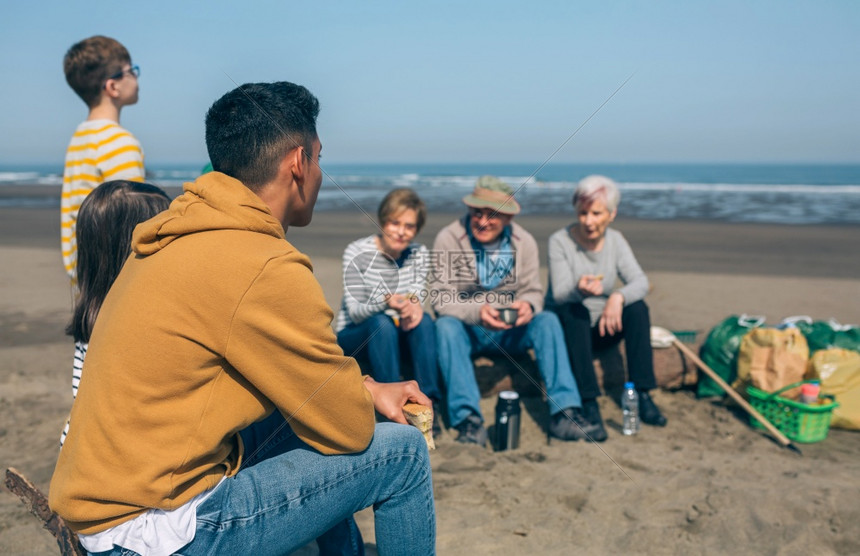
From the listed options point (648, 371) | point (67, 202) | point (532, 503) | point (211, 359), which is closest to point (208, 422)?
point (211, 359)

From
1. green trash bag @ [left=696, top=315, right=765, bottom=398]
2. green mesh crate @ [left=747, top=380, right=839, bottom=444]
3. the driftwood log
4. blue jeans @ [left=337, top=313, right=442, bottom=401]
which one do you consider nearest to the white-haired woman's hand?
green trash bag @ [left=696, top=315, right=765, bottom=398]

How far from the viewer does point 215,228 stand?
64.6 inches

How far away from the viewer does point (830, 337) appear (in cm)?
444

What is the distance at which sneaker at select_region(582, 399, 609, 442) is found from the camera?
3848mm

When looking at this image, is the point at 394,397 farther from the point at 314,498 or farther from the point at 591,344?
the point at 591,344

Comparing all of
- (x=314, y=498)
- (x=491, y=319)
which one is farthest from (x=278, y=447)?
(x=491, y=319)

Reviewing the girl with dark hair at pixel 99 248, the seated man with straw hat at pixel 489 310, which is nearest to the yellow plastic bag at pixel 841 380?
the seated man with straw hat at pixel 489 310

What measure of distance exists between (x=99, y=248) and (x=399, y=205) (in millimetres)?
2030

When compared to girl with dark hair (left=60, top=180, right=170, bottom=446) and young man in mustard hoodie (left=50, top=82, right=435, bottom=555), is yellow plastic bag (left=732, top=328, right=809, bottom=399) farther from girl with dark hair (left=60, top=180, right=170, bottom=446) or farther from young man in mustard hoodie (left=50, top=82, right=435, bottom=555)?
girl with dark hair (left=60, top=180, right=170, bottom=446)

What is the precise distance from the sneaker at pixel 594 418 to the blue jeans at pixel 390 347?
85 centimetres

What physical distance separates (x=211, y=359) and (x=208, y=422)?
0.15 m

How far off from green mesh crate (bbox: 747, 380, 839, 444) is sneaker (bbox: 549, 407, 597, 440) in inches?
41.6

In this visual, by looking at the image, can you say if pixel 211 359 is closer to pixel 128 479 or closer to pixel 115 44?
pixel 128 479

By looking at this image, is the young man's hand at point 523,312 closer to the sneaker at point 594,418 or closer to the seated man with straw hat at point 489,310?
the seated man with straw hat at point 489,310
